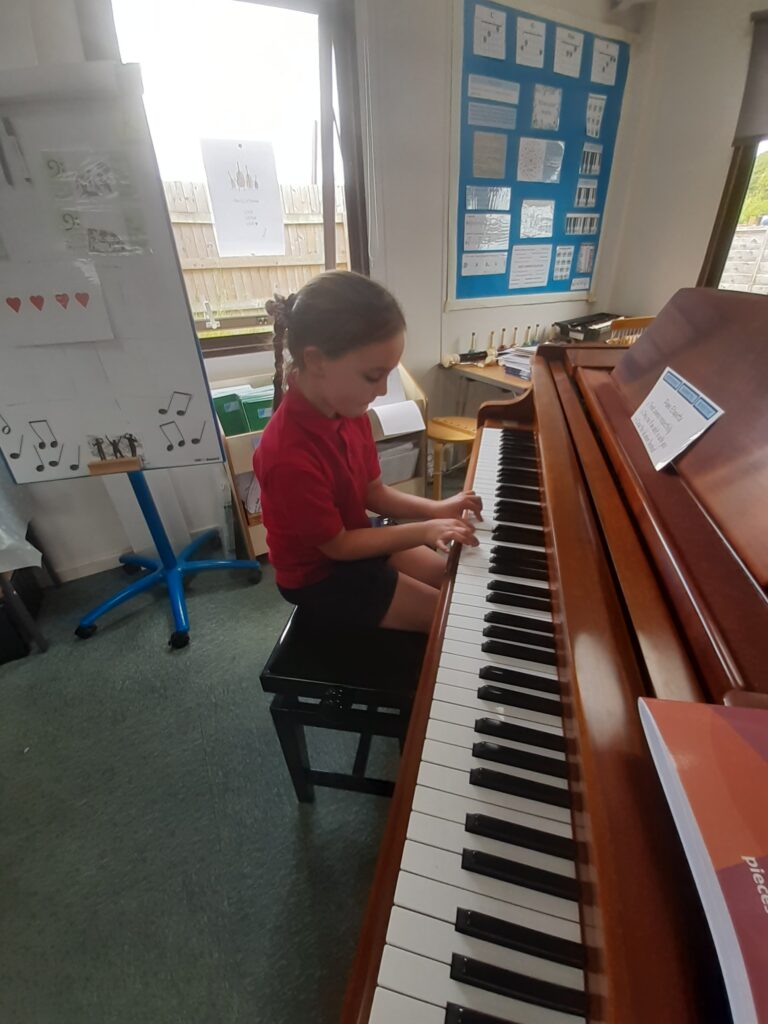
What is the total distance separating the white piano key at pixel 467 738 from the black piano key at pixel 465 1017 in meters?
0.22

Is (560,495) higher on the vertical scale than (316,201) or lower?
lower

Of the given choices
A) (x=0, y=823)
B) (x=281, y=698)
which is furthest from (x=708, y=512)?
(x=0, y=823)

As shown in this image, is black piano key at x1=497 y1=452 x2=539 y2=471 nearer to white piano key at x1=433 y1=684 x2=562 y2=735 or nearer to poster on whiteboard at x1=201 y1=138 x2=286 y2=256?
white piano key at x1=433 y1=684 x2=562 y2=735

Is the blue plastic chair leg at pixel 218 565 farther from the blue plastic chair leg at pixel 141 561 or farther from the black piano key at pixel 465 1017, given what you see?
the black piano key at pixel 465 1017

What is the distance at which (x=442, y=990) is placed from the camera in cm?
39

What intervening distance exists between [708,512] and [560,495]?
0.20 m

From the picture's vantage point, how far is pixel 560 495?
0.73 metres

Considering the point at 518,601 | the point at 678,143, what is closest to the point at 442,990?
the point at 518,601

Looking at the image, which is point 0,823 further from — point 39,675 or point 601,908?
point 601,908

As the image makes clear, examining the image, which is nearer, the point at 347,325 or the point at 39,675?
the point at 347,325

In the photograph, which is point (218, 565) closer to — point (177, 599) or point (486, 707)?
point (177, 599)

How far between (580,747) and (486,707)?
0.19 meters

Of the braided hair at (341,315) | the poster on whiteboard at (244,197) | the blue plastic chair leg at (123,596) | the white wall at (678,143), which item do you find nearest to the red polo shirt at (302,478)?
the braided hair at (341,315)

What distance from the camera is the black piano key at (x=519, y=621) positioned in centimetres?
69
